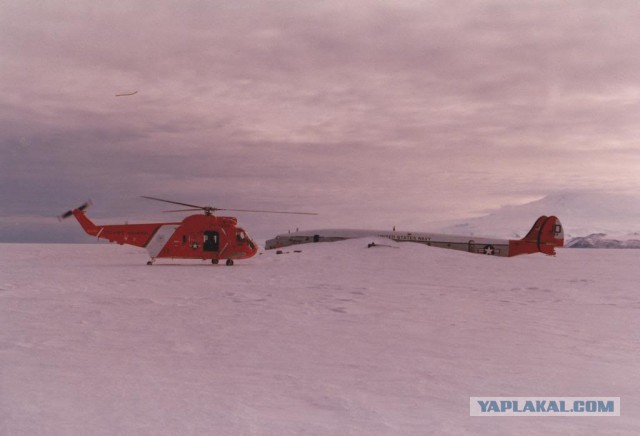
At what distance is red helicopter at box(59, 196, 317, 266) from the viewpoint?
1032 inches

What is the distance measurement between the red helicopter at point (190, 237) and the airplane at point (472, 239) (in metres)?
13.7

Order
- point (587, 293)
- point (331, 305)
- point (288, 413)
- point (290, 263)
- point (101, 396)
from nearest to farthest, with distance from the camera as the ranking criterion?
1. point (288, 413)
2. point (101, 396)
3. point (331, 305)
4. point (587, 293)
5. point (290, 263)

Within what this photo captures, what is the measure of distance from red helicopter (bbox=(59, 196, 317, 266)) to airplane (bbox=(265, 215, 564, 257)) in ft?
44.8

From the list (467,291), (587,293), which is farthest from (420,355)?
(587,293)

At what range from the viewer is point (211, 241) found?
2644cm

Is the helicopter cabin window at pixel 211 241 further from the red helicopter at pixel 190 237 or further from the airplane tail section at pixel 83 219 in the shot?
the airplane tail section at pixel 83 219

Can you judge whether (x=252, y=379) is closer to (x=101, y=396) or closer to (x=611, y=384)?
(x=101, y=396)

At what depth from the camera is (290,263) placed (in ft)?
81.0

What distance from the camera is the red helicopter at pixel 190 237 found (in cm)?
2622

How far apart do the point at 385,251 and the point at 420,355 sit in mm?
21829
